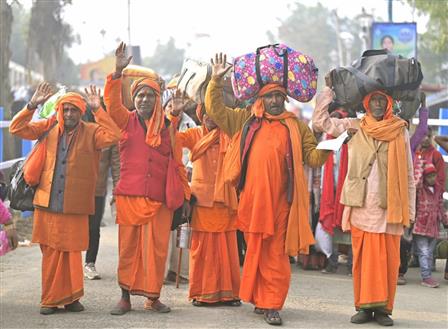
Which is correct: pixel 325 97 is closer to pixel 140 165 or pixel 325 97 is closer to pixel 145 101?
pixel 145 101

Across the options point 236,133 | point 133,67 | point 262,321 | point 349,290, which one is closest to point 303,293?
point 349,290

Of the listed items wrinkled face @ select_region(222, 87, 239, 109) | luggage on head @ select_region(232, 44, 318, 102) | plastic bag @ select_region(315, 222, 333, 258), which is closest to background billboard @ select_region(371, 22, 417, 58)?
plastic bag @ select_region(315, 222, 333, 258)

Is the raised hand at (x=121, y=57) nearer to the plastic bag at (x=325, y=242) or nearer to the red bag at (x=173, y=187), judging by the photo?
the red bag at (x=173, y=187)

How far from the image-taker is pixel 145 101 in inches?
293

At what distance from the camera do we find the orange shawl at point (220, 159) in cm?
781

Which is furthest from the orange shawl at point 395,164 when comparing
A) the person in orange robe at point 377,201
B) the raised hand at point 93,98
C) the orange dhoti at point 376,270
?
the raised hand at point 93,98

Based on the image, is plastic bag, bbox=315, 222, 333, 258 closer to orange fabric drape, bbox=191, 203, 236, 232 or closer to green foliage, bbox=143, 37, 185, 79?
orange fabric drape, bbox=191, 203, 236, 232

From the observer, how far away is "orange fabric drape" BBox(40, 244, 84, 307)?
729cm

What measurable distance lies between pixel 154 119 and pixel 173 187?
0.61 m

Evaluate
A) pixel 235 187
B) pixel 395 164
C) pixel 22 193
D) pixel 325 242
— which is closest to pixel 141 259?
pixel 235 187

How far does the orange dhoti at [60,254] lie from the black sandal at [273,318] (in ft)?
5.28

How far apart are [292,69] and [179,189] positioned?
143 centimetres

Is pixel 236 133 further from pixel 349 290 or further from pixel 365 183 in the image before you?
pixel 349 290

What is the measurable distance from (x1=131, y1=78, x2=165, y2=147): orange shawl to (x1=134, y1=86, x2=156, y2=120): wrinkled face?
28 millimetres
